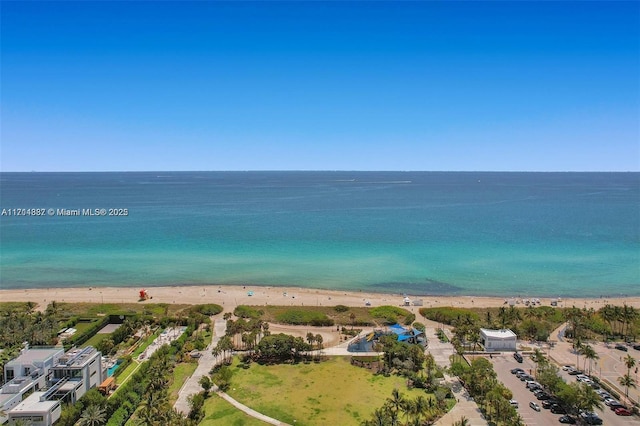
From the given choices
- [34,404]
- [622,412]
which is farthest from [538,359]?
[34,404]

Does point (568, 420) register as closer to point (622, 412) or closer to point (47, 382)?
point (622, 412)

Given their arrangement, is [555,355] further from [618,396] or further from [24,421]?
[24,421]

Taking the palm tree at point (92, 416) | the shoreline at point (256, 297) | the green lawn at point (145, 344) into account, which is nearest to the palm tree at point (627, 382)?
the shoreline at point (256, 297)

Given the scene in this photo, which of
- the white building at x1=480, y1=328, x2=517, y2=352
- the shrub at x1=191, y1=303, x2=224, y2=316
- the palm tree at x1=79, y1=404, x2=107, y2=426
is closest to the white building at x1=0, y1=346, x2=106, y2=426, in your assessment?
the palm tree at x1=79, y1=404, x2=107, y2=426

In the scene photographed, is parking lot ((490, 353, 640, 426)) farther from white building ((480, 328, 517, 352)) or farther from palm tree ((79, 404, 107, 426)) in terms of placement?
palm tree ((79, 404, 107, 426))

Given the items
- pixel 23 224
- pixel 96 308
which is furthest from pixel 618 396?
pixel 23 224
